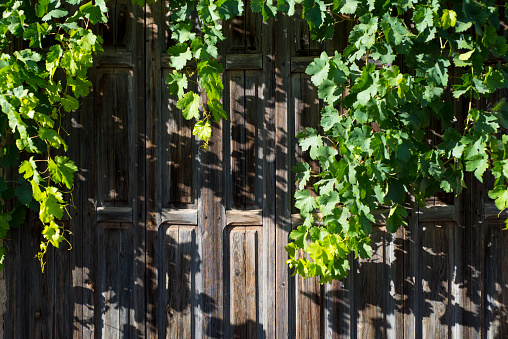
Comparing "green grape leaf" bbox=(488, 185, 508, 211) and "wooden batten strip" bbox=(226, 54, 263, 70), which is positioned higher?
"wooden batten strip" bbox=(226, 54, 263, 70)

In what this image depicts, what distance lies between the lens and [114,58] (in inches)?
121

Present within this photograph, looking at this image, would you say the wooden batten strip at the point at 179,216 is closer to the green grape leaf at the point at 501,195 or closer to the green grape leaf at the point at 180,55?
the green grape leaf at the point at 180,55

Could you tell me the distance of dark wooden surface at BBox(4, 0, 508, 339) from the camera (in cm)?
304

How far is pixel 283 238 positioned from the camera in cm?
305

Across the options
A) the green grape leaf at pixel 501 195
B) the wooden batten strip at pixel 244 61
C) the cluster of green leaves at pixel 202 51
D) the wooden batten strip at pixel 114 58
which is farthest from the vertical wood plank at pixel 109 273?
the green grape leaf at pixel 501 195

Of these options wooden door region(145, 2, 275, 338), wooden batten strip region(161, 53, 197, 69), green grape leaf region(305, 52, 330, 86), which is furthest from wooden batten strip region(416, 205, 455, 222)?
wooden batten strip region(161, 53, 197, 69)

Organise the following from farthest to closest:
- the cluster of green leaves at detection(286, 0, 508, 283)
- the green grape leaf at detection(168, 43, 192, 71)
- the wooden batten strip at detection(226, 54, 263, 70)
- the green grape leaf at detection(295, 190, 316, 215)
→ the wooden batten strip at detection(226, 54, 263, 70)
the green grape leaf at detection(295, 190, 316, 215)
the green grape leaf at detection(168, 43, 192, 71)
the cluster of green leaves at detection(286, 0, 508, 283)

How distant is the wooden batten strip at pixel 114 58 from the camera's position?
3059 mm

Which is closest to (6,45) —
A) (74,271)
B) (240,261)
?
(74,271)

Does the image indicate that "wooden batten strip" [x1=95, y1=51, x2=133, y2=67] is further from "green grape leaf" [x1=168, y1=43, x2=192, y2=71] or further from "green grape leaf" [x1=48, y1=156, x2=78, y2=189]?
"green grape leaf" [x1=48, y1=156, x2=78, y2=189]

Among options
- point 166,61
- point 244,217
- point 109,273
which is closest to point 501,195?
point 244,217

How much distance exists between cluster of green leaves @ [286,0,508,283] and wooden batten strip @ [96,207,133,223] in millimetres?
1073

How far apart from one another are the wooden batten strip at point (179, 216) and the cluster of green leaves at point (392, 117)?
678mm

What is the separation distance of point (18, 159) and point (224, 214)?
4.53 feet
